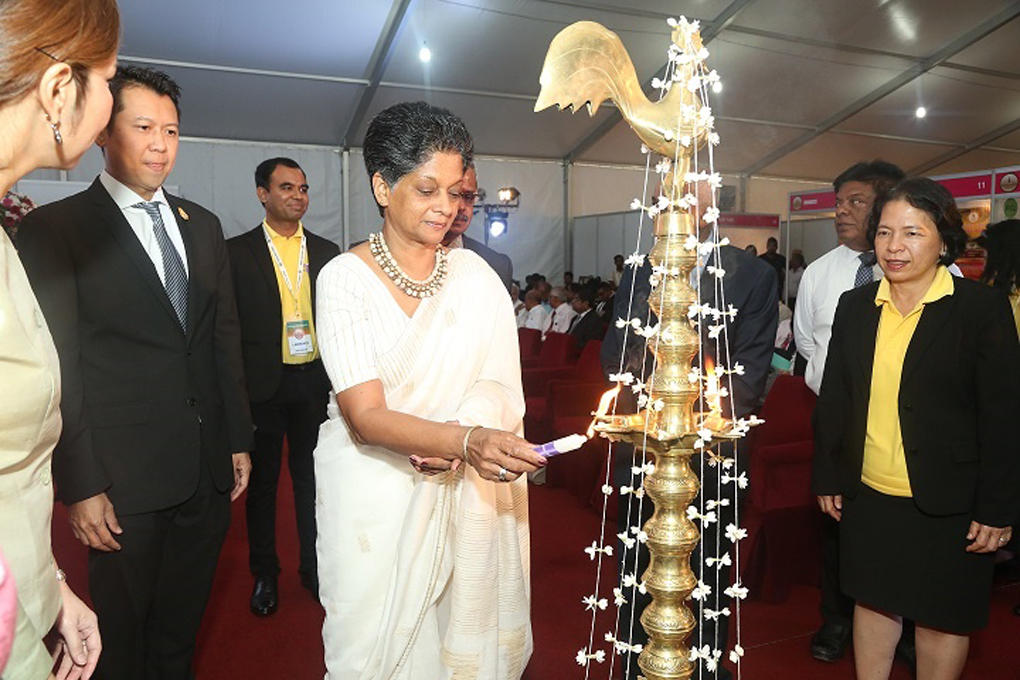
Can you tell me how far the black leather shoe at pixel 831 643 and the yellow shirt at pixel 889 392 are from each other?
0.95 m

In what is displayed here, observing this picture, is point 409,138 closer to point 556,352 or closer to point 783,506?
point 783,506

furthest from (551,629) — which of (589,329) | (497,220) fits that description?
(497,220)

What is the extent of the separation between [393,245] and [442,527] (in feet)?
2.09

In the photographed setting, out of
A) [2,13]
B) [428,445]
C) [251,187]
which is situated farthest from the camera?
[251,187]

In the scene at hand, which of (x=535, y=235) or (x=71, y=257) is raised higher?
(x=535, y=235)

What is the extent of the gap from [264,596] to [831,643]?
2293mm

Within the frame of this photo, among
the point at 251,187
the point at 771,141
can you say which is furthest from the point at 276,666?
the point at 771,141

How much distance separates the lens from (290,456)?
3336mm

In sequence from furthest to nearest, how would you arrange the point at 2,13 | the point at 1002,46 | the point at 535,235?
the point at 535,235 → the point at 1002,46 → the point at 2,13

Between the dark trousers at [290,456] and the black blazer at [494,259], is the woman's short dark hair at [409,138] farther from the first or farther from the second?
the dark trousers at [290,456]

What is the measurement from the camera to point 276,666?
2.80 meters

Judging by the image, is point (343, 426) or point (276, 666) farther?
point (276, 666)

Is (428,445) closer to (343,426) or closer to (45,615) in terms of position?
(343,426)

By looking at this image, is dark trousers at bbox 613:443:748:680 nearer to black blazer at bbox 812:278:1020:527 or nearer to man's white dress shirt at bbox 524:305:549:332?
black blazer at bbox 812:278:1020:527
